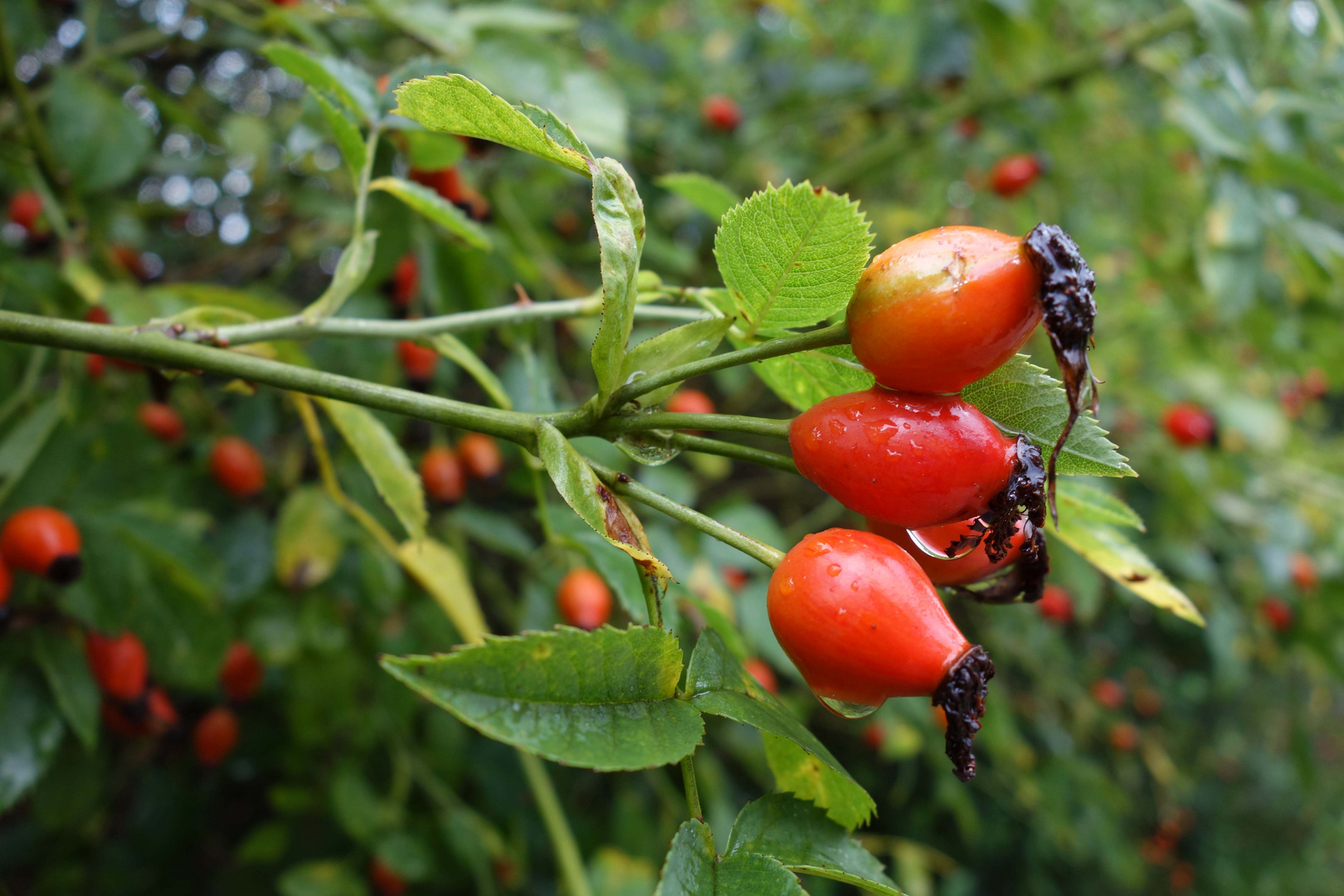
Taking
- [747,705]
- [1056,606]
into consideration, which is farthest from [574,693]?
[1056,606]

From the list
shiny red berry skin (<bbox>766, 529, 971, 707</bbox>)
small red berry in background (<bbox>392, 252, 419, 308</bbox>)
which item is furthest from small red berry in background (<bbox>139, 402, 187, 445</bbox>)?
shiny red berry skin (<bbox>766, 529, 971, 707</bbox>)

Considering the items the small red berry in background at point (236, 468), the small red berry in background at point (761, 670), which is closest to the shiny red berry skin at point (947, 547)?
the small red berry in background at point (761, 670)

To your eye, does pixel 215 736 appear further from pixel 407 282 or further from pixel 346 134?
pixel 346 134

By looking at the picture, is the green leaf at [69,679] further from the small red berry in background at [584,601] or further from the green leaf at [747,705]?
the green leaf at [747,705]

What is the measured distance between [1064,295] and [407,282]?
1384 millimetres

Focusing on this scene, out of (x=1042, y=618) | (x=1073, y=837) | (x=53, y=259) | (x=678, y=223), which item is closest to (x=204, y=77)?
(x=53, y=259)

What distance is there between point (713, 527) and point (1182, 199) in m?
3.07

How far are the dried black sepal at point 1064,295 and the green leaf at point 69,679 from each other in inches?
49.6

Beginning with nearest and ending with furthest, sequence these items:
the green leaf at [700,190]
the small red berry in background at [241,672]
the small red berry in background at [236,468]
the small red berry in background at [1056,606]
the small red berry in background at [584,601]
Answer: the green leaf at [700,190] < the small red berry in background at [584,601] < the small red berry in background at [236,468] < the small red berry in background at [241,672] < the small red berry in background at [1056,606]

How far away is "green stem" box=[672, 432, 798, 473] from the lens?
2.12 ft

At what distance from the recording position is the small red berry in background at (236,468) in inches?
62.6

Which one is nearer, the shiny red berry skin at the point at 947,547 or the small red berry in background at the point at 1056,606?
the shiny red berry skin at the point at 947,547

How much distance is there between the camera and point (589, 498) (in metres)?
0.62

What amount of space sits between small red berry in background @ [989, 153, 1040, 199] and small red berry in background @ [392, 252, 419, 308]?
191cm
